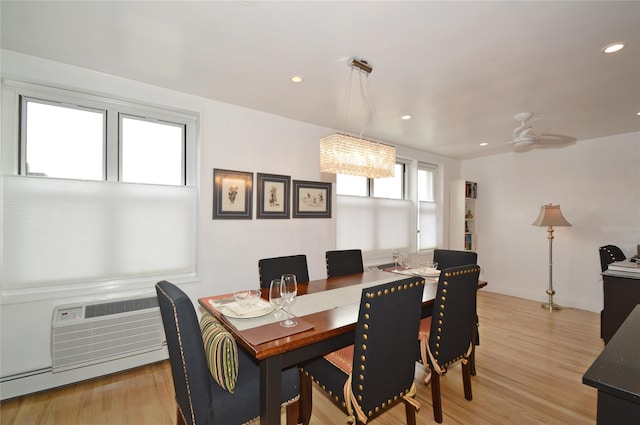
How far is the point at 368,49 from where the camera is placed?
6.58 ft

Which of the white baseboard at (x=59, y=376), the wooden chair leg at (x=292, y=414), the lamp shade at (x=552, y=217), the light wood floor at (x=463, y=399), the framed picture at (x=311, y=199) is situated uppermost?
the framed picture at (x=311, y=199)

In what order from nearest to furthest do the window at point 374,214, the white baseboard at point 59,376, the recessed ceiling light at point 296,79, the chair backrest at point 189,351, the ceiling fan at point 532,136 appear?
the chair backrest at point 189,351 → the white baseboard at point 59,376 → the recessed ceiling light at point 296,79 → the ceiling fan at point 532,136 → the window at point 374,214

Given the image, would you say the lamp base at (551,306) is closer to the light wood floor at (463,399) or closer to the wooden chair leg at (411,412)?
the light wood floor at (463,399)

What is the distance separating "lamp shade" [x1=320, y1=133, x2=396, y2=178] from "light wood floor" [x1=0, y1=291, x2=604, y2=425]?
178cm

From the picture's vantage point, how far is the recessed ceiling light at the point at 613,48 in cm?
193

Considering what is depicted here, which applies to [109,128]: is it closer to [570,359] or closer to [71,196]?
[71,196]

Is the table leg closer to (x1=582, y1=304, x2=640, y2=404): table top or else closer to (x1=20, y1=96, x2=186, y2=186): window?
(x1=582, y1=304, x2=640, y2=404): table top

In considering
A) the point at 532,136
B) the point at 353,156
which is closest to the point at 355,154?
the point at 353,156

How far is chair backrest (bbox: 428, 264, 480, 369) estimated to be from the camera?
186 centimetres

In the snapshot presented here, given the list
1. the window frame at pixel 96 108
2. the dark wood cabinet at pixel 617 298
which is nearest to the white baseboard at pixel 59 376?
the window frame at pixel 96 108

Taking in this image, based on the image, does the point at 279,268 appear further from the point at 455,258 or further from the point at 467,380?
the point at 455,258

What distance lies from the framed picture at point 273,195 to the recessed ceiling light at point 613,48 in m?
2.85

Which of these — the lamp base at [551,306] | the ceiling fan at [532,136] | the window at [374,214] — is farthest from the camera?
the lamp base at [551,306]

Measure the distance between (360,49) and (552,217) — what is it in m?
4.01
